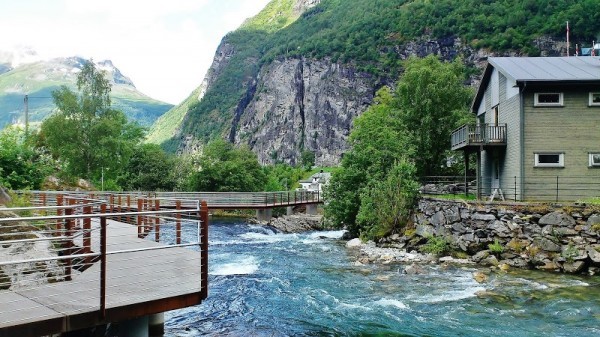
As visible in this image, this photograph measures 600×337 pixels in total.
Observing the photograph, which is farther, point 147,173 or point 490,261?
point 147,173

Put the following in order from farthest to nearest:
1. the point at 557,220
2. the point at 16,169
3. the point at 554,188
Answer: the point at 16,169
the point at 554,188
the point at 557,220

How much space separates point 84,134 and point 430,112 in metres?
31.1

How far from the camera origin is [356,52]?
14438 centimetres

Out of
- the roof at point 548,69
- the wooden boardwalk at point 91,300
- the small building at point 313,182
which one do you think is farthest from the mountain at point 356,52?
the wooden boardwalk at point 91,300

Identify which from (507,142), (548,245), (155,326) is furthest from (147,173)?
(155,326)

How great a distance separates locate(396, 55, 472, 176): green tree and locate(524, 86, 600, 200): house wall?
14.7 metres

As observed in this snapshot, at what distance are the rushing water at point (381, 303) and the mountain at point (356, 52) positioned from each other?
101 m

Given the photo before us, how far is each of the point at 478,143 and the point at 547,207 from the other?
19.6 feet

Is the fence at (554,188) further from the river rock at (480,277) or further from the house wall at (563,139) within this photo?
the river rock at (480,277)

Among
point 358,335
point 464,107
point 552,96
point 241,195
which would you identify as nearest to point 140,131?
point 241,195

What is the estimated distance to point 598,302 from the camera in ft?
44.4

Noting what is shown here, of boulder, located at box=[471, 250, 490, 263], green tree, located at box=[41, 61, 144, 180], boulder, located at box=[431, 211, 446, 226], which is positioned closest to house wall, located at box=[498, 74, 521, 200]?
boulder, located at box=[431, 211, 446, 226]

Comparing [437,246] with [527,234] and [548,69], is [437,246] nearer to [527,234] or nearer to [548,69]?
[527,234]

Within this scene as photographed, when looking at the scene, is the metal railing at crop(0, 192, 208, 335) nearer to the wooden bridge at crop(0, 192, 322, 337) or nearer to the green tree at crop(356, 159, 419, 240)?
the wooden bridge at crop(0, 192, 322, 337)
